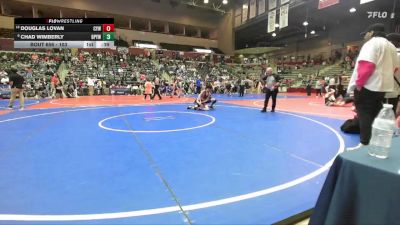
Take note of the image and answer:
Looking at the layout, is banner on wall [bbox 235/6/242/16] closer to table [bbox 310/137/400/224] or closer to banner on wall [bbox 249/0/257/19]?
banner on wall [bbox 249/0/257/19]

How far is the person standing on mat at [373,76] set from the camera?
3.05m

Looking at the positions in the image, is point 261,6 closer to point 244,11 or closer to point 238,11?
point 244,11

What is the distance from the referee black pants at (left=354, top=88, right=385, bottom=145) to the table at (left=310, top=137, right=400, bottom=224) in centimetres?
185

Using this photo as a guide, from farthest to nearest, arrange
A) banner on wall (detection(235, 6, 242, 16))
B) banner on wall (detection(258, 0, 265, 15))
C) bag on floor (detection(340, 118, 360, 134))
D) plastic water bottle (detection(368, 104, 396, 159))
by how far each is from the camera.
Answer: banner on wall (detection(235, 6, 242, 16)), banner on wall (detection(258, 0, 265, 15)), bag on floor (detection(340, 118, 360, 134)), plastic water bottle (detection(368, 104, 396, 159))

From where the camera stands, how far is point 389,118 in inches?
67.9

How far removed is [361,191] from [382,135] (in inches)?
19.4

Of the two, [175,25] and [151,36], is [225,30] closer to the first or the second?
[175,25]

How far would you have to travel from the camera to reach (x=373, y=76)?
10.2 ft

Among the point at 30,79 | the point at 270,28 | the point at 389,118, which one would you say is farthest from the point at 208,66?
the point at 389,118

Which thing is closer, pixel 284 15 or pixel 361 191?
pixel 361 191
